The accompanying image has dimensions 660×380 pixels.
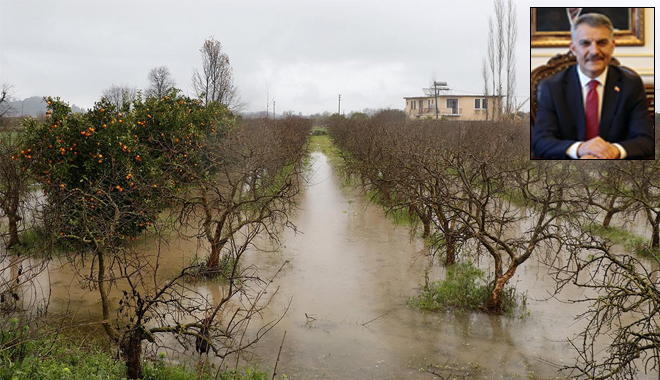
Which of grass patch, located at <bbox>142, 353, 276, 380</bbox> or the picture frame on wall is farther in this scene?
grass patch, located at <bbox>142, 353, 276, 380</bbox>

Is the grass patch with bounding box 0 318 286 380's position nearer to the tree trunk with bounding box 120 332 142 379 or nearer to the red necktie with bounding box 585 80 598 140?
the tree trunk with bounding box 120 332 142 379

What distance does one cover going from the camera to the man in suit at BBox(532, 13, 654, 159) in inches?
185

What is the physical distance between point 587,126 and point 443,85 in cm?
4555

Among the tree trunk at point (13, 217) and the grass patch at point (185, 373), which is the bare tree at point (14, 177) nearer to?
the tree trunk at point (13, 217)

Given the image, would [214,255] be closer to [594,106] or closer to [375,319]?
[375,319]

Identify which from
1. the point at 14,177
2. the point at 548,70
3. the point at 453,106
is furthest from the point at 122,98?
Result: the point at 453,106

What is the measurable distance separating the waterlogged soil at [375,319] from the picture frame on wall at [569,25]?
3.50 meters

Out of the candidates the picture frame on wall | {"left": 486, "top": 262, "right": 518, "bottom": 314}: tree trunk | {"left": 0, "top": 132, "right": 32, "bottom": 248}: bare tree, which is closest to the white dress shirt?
the picture frame on wall

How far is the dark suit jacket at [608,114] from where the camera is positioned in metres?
4.71

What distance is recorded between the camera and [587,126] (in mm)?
4719

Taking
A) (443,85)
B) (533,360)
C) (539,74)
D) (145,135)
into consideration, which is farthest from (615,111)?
(443,85)

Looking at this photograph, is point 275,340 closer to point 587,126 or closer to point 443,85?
point 587,126

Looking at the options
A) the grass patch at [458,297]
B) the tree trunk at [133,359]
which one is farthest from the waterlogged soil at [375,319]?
the tree trunk at [133,359]

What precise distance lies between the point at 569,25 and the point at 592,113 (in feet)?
2.50
